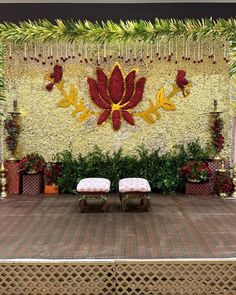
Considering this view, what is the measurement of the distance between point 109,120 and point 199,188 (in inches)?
78.3

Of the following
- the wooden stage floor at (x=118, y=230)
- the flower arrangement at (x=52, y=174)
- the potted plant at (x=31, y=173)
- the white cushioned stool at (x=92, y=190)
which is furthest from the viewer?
the flower arrangement at (x=52, y=174)

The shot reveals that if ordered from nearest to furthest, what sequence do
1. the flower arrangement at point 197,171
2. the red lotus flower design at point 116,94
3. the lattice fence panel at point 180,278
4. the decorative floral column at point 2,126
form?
the lattice fence panel at point 180,278 → the flower arrangement at point 197,171 → the decorative floral column at point 2,126 → the red lotus flower design at point 116,94

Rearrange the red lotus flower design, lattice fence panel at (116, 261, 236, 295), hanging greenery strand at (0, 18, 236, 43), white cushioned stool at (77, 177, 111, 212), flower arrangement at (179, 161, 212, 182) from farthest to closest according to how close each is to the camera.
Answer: the red lotus flower design < flower arrangement at (179, 161, 212, 182) < hanging greenery strand at (0, 18, 236, 43) < white cushioned stool at (77, 177, 111, 212) < lattice fence panel at (116, 261, 236, 295)

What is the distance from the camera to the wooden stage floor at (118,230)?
419 centimetres

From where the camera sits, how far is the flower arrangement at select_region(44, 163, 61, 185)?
24.0 ft

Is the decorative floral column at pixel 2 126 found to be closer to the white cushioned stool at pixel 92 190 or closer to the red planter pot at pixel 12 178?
the red planter pot at pixel 12 178

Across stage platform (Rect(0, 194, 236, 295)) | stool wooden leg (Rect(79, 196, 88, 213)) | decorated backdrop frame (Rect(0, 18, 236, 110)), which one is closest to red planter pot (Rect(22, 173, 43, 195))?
stage platform (Rect(0, 194, 236, 295))

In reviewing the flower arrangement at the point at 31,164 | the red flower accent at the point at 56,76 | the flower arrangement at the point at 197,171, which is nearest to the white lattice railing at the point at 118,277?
the flower arrangement at the point at 197,171

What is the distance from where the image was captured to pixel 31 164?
23.7 feet

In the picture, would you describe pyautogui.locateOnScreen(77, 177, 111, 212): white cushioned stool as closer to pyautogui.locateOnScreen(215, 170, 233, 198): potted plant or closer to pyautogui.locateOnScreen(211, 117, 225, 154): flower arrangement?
pyautogui.locateOnScreen(215, 170, 233, 198): potted plant

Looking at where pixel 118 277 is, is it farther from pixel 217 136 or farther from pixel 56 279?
pixel 217 136

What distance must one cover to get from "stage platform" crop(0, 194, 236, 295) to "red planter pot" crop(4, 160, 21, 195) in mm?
1159

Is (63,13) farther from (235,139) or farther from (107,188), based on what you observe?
(235,139)

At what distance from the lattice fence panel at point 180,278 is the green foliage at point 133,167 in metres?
3.51
